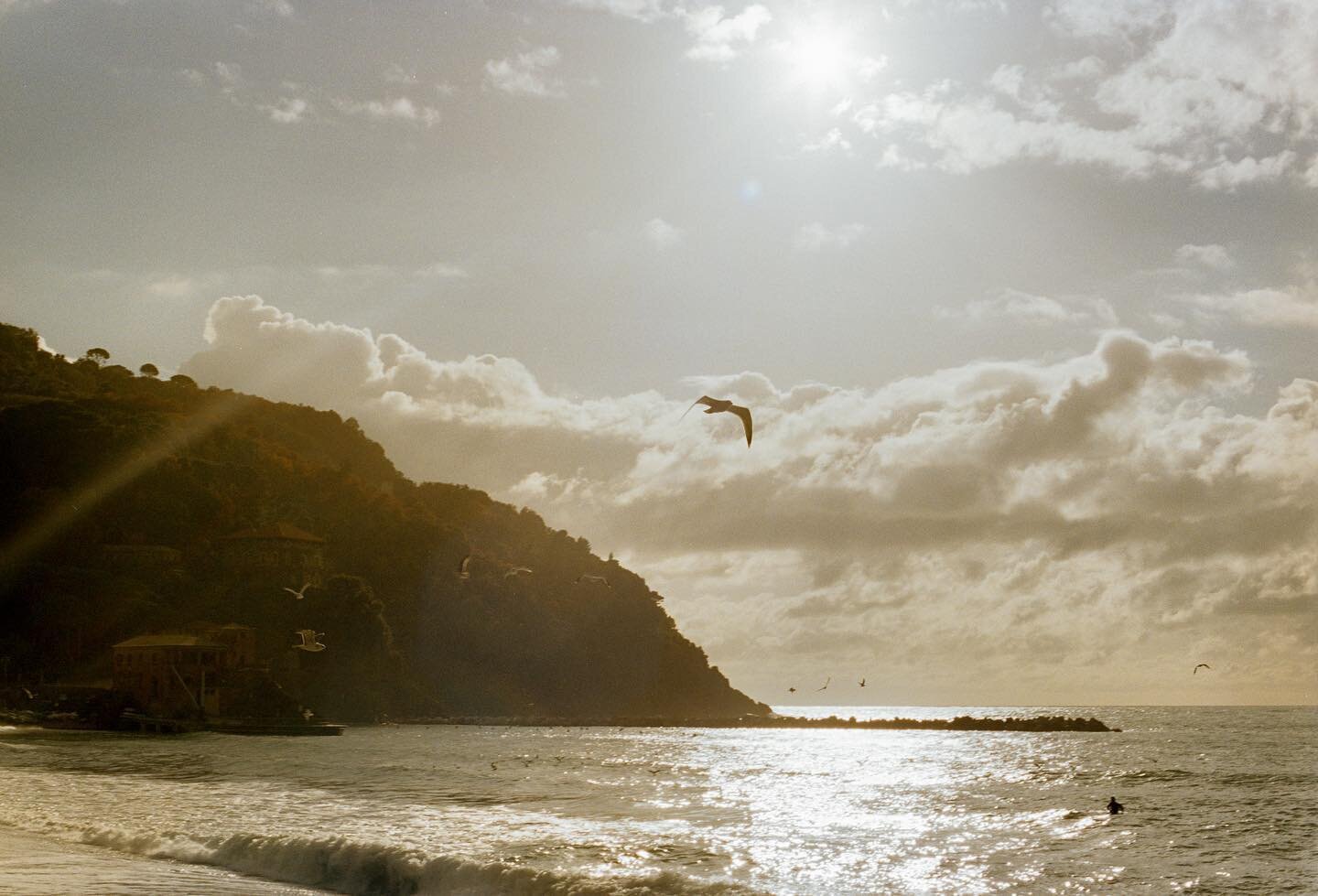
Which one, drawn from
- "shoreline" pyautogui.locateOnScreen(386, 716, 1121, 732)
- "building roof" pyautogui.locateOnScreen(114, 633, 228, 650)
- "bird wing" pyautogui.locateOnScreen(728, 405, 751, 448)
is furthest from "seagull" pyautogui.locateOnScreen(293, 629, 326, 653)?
"bird wing" pyautogui.locateOnScreen(728, 405, 751, 448)

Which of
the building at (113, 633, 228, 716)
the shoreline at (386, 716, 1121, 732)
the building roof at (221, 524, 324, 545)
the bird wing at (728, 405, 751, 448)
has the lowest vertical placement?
the shoreline at (386, 716, 1121, 732)

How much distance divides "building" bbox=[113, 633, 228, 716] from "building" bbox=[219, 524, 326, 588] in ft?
91.0

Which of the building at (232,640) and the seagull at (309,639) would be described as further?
the building at (232,640)

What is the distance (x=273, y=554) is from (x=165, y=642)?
3491 cm

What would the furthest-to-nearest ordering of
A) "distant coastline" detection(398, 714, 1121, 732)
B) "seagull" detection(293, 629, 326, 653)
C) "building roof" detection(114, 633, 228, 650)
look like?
1. "distant coastline" detection(398, 714, 1121, 732)
2. "building roof" detection(114, 633, 228, 650)
3. "seagull" detection(293, 629, 326, 653)

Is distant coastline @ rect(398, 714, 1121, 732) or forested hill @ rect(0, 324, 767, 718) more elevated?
forested hill @ rect(0, 324, 767, 718)

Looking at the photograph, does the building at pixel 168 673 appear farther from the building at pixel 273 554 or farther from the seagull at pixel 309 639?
the building at pixel 273 554

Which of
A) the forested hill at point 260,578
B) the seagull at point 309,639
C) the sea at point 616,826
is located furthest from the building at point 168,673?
the sea at point 616,826

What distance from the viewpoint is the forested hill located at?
133 metres

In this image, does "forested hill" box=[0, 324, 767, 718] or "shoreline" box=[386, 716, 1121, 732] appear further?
"shoreline" box=[386, 716, 1121, 732]

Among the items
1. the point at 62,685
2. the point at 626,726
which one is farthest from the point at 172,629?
the point at 626,726

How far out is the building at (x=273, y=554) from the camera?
150500mm

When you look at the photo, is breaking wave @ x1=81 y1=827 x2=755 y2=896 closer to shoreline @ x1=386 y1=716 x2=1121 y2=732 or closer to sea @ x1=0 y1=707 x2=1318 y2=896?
sea @ x1=0 y1=707 x2=1318 y2=896

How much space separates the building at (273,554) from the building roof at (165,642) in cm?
2648
